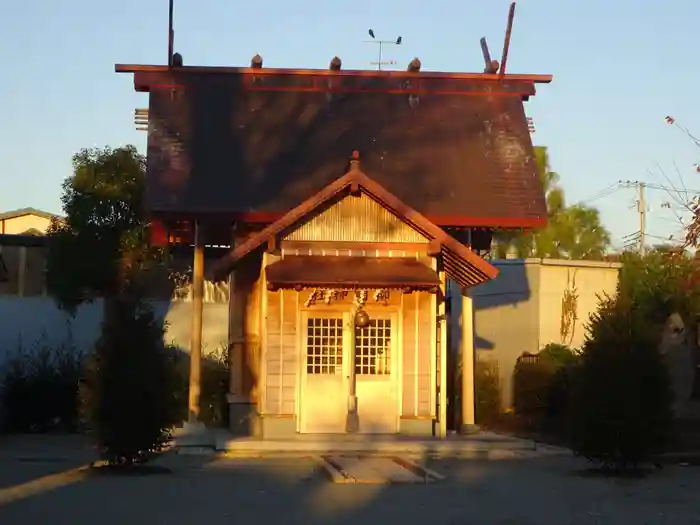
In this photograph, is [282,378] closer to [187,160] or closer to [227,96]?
[187,160]

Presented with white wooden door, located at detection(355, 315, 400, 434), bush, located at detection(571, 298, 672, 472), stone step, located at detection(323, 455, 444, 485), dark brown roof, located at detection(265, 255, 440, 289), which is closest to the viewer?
stone step, located at detection(323, 455, 444, 485)

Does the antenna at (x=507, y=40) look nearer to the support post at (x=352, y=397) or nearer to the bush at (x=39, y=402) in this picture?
the support post at (x=352, y=397)

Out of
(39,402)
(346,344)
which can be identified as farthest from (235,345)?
(39,402)

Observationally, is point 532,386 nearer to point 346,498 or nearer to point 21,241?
point 21,241

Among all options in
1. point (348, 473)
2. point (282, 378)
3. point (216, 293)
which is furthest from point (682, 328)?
point (348, 473)

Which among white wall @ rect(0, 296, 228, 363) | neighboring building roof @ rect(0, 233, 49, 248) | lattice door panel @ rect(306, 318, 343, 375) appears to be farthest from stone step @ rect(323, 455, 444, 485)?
neighboring building roof @ rect(0, 233, 49, 248)

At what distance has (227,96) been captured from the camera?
2539 cm

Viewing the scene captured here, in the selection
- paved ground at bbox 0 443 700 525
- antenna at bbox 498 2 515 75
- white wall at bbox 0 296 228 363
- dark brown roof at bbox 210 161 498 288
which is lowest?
paved ground at bbox 0 443 700 525

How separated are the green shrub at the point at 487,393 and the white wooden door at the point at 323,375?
26.1ft

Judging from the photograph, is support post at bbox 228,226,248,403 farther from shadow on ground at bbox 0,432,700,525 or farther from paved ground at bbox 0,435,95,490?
shadow on ground at bbox 0,432,700,525

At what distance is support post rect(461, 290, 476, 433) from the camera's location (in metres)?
23.2

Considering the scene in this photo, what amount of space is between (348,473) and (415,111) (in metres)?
11.3

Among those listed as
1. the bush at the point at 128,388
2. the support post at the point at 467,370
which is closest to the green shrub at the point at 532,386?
the support post at the point at 467,370

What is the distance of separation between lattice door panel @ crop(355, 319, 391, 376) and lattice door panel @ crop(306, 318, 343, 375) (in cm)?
37
